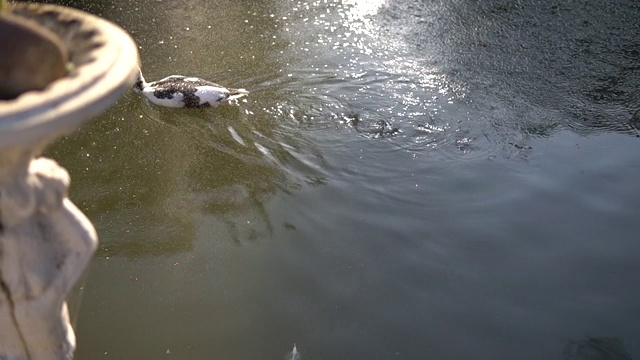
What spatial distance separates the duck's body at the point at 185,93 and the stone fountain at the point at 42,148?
3.36 meters

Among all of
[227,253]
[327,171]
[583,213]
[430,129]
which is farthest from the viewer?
[430,129]

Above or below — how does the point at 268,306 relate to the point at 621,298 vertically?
below

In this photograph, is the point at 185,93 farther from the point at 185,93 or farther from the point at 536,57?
the point at 536,57

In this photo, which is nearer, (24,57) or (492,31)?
(24,57)

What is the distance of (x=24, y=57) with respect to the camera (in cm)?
142

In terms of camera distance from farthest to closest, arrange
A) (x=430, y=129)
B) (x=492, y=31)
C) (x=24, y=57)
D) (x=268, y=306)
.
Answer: (x=492, y=31) < (x=430, y=129) < (x=268, y=306) < (x=24, y=57)

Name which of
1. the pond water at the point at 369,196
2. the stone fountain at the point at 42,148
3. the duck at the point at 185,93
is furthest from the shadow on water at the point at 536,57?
the stone fountain at the point at 42,148

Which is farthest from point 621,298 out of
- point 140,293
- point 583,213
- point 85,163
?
point 85,163

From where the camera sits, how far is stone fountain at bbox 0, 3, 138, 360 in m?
1.32

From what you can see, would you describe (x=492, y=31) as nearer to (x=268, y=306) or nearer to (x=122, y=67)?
(x=268, y=306)

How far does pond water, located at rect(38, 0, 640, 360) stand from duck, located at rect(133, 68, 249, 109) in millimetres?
140

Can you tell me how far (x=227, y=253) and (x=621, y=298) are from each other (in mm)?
2429

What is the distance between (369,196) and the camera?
439cm

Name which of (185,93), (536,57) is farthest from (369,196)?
(536,57)
